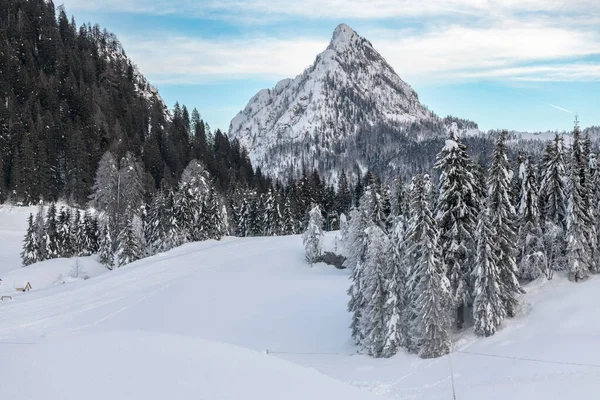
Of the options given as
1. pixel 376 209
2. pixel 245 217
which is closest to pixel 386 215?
pixel 376 209

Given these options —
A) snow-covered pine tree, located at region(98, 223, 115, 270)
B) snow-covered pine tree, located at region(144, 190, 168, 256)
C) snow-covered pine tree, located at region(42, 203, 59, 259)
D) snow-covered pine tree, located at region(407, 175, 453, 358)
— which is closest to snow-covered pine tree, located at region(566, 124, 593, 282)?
snow-covered pine tree, located at region(407, 175, 453, 358)

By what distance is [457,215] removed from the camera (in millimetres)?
34625

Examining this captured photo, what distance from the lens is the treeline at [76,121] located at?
328 ft

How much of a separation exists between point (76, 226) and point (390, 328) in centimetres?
6769

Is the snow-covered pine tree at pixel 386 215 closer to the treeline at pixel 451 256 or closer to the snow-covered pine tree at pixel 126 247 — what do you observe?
the treeline at pixel 451 256

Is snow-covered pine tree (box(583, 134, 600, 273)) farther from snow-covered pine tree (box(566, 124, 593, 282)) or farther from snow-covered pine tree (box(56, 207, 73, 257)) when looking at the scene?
snow-covered pine tree (box(56, 207, 73, 257))

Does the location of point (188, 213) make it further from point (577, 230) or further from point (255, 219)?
point (577, 230)

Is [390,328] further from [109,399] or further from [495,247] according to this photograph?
[109,399]

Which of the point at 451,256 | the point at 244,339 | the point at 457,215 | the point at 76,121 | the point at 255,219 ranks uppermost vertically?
the point at 76,121

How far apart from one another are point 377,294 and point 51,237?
206 feet

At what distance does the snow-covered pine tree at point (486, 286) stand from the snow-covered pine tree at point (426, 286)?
2.16 m

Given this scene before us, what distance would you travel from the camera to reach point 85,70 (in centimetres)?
14388

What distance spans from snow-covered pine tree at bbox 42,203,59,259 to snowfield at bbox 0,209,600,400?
673cm

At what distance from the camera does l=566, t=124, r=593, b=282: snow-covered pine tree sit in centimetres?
3769
